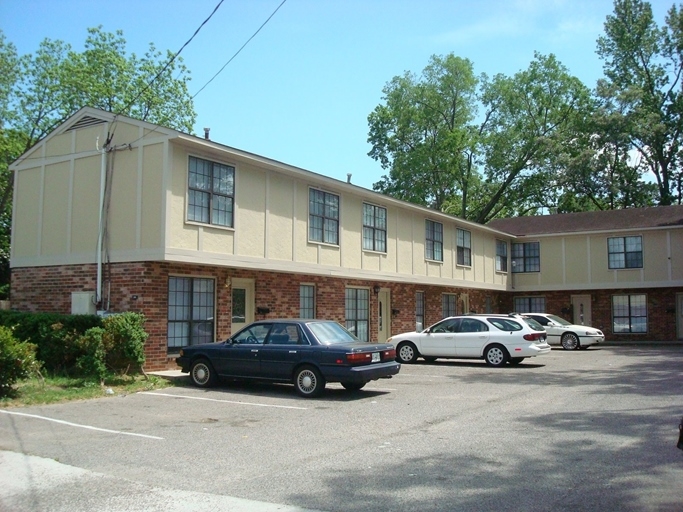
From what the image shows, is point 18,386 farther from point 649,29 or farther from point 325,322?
point 649,29

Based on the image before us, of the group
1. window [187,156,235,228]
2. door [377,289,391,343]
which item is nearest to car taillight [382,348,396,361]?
window [187,156,235,228]

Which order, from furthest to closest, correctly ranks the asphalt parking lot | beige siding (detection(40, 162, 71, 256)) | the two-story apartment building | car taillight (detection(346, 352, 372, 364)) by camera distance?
1. beige siding (detection(40, 162, 71, 256))
2. the two-story apartment building
3. car taillight (detection(346, 352, 372, 364))
4. the asphalt parking lot

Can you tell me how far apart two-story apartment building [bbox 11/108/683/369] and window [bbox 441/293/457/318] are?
3.17 metres

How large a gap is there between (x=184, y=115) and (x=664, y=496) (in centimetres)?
3615

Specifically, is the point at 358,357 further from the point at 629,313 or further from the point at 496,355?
the point at 629,313

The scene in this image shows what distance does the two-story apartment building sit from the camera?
1538 centimetres

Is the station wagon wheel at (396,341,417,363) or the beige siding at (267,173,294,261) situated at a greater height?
the beige siding at (267,173,294,261)

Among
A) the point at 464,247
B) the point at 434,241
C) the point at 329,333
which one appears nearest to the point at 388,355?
the point at 329,333

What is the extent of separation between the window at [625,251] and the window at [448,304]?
889 centimetres

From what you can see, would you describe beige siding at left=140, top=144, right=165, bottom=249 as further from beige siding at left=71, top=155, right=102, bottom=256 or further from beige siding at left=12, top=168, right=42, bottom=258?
beige siding at left=12, top=168, right=42, bottom=258

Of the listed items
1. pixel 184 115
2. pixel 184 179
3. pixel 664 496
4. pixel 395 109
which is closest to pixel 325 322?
pixel 184 179

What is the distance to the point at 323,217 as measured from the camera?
20.3 m

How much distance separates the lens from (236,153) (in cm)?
1648

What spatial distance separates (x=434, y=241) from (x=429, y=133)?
2752 cm
